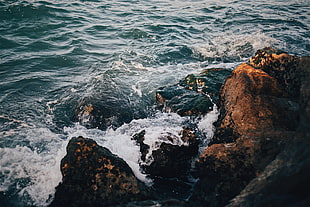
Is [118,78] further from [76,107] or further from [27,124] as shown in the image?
[27,124]

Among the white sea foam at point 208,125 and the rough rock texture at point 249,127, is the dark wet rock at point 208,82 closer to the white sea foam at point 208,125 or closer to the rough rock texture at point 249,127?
the white sea foam at point 208,125

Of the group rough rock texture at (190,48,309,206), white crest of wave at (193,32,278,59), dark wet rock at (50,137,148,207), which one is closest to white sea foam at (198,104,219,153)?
rough rock texture at (190,48,309,206)

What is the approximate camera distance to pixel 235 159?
3133 mm

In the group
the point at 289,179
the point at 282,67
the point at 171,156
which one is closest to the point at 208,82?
the point at 282,67

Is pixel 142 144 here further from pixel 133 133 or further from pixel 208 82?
pixel 208 82

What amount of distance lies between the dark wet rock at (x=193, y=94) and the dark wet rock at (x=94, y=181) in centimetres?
227

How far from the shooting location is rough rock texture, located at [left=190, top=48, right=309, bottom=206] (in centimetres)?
298

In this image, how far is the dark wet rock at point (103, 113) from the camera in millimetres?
5301

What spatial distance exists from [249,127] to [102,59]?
6593 millimetres

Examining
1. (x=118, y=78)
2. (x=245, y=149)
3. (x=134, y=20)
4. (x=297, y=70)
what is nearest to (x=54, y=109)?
(x=118, y=78)

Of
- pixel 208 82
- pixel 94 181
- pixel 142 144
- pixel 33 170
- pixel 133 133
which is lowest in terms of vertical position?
pixel 33 170

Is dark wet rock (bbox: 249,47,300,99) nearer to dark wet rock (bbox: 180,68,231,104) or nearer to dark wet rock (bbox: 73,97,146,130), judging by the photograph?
dark wet rock (bbox: 180,68,231,104)

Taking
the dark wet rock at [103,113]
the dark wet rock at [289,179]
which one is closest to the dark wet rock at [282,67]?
the dark wet rock at [289,179]

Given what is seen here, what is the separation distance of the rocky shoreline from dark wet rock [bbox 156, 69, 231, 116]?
27.8 inches
